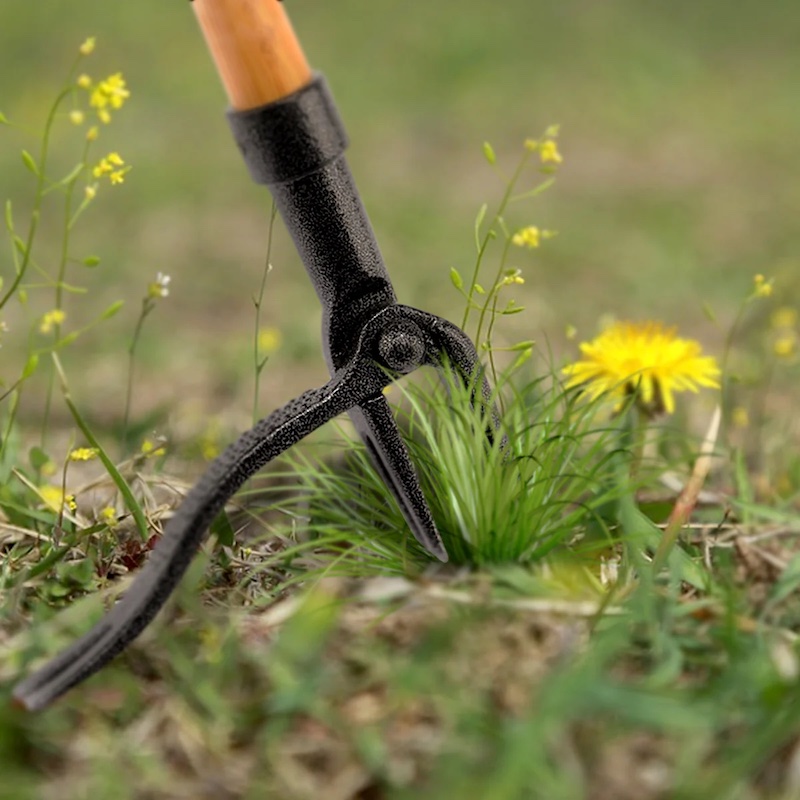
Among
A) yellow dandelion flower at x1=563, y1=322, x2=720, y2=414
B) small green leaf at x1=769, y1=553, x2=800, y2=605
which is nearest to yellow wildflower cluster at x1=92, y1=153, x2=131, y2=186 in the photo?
yellow dandelion flower at x1=563, y1=322, x2=720, y2=414

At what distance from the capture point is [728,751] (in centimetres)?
118

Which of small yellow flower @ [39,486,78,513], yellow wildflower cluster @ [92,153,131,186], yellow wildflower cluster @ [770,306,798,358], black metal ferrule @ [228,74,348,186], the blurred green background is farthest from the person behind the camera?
the blurred green background

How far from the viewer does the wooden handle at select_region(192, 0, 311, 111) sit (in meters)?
1.39

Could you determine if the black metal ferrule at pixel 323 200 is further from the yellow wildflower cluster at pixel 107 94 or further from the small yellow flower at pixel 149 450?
the small yellow flower at pixel 149 450

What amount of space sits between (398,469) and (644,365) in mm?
564

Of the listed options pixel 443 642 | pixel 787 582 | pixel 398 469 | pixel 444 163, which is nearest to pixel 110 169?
pixel 398 469

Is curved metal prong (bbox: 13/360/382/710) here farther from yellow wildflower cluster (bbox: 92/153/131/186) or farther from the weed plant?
yellow wildflower cluster (bbox: 92/153/131/186)

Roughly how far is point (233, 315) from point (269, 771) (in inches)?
135

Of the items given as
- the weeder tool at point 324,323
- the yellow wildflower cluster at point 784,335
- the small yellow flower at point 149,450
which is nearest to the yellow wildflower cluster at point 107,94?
the weeder tool at point 324,323

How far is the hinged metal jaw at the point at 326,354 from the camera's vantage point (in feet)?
4.36

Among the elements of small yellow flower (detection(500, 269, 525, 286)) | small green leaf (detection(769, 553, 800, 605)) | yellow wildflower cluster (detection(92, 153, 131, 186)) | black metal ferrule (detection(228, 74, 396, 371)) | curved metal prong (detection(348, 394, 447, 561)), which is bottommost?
small green leaf (detection(769, 553, 800, 605))

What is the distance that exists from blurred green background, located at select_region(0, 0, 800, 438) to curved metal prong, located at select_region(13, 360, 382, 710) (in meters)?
1.70

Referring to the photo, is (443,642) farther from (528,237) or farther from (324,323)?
(528,237)

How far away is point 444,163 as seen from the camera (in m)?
6.11
